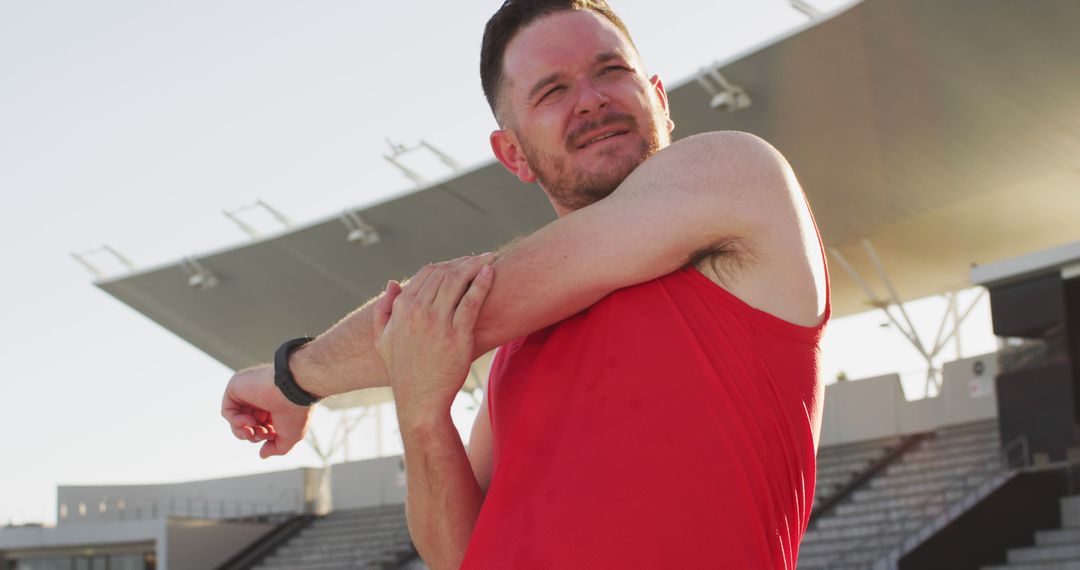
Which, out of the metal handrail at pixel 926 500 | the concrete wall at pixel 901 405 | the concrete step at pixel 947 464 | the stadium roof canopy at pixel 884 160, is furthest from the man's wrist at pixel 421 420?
the concrete wall at pixel 901 405

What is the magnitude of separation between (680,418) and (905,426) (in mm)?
22191

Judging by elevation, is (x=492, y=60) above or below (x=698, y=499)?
above

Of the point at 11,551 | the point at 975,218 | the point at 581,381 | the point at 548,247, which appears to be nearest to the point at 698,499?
the point at 581,381

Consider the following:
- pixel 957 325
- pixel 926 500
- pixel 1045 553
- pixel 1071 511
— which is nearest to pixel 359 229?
pixel 926 500

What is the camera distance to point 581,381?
1.58 meters

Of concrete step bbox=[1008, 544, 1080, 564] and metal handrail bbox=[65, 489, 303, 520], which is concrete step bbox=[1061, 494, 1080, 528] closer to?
concrete step bbox=[1008, 544, 1080, 564]


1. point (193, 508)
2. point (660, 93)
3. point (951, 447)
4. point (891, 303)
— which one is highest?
point (891, 303)

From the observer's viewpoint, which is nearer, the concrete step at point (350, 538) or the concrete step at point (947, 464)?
the concrete step at point (947, 464)

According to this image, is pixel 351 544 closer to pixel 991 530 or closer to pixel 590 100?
pixel 991 530

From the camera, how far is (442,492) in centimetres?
183

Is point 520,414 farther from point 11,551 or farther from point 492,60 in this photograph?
point 11,551

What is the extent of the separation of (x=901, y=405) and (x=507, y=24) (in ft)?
72.8

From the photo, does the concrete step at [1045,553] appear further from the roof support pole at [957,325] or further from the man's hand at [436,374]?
the man's hand at [436,374]

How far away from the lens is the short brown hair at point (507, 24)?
1.88 metres
